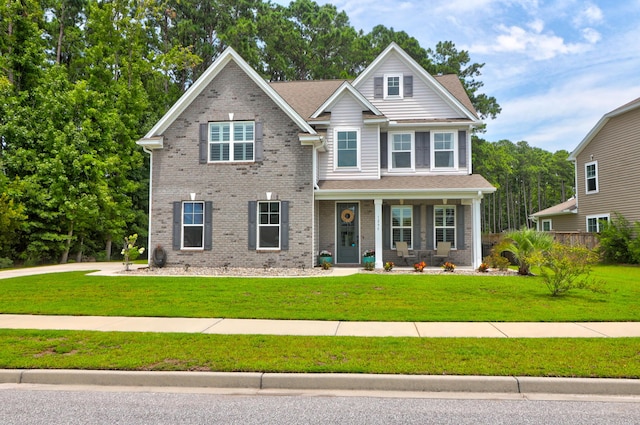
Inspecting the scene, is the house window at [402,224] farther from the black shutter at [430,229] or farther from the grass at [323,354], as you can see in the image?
the grass at [323,354]

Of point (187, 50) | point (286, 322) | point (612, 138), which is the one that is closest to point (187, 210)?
point (286, 322)

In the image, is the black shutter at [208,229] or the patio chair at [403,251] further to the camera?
the patio chair at [403,251]

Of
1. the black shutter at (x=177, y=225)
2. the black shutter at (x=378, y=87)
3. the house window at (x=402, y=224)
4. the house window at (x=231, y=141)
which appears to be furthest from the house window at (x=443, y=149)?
the black shutter at (x=177, y=225)

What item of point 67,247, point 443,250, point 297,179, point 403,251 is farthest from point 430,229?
point 67,247

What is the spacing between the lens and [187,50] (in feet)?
105

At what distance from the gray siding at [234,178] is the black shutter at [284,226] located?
14cm

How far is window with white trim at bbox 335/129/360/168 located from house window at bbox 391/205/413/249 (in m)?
2.57

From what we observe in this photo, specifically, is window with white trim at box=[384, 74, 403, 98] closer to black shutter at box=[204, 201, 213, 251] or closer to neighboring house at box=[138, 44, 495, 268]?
neighboring house at box=[138, 44, 495, 268]

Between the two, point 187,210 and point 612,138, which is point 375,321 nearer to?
point 187,210

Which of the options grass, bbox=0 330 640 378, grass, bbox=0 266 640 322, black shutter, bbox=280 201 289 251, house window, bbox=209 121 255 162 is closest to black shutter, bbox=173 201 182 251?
house window, bbox=209 121 255 162

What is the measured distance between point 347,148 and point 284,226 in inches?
176

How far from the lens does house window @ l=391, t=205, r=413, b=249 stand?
1834 cm

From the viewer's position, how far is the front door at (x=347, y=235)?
1814 centimetres

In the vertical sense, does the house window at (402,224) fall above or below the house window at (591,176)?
below
